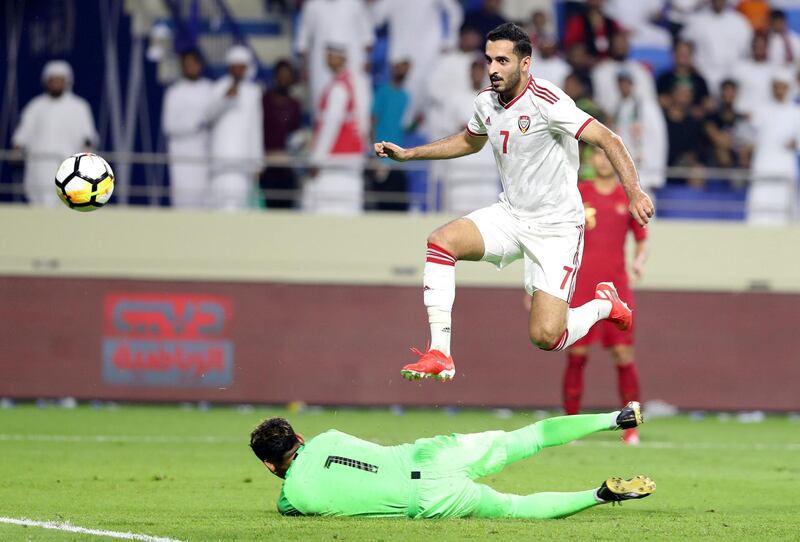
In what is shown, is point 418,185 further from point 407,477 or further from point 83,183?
point 407,477

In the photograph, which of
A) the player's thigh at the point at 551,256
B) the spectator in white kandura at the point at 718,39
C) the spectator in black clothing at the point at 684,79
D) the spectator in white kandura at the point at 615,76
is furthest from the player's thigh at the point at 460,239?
the spectator in white kandura at the point at 718,39

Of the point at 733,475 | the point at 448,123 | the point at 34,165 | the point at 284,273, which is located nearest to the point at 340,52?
the point at 448,123

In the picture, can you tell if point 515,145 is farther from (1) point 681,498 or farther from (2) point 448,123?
(2) point 448,123

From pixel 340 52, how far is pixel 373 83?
167 cm

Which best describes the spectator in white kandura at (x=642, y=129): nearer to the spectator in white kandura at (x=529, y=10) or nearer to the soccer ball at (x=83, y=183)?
the spectator in white kandura at (x=529, y=10)

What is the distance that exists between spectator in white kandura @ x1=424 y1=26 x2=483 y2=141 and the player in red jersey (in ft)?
14.8

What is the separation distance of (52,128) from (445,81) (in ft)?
15.3

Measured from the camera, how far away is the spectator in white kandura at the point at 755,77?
61.6 ft

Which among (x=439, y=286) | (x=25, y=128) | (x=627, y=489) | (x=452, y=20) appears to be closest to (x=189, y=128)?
(x=25, y=128)

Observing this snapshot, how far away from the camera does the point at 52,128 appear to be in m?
17.0

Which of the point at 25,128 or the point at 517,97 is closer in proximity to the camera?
the point at 517,97

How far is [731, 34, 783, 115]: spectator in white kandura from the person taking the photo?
18.8 metres

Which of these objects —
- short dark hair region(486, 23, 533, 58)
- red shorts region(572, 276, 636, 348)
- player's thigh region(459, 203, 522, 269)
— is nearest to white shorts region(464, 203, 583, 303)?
player's thigh region(459, 203, 522, 269)

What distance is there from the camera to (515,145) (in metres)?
9.19
